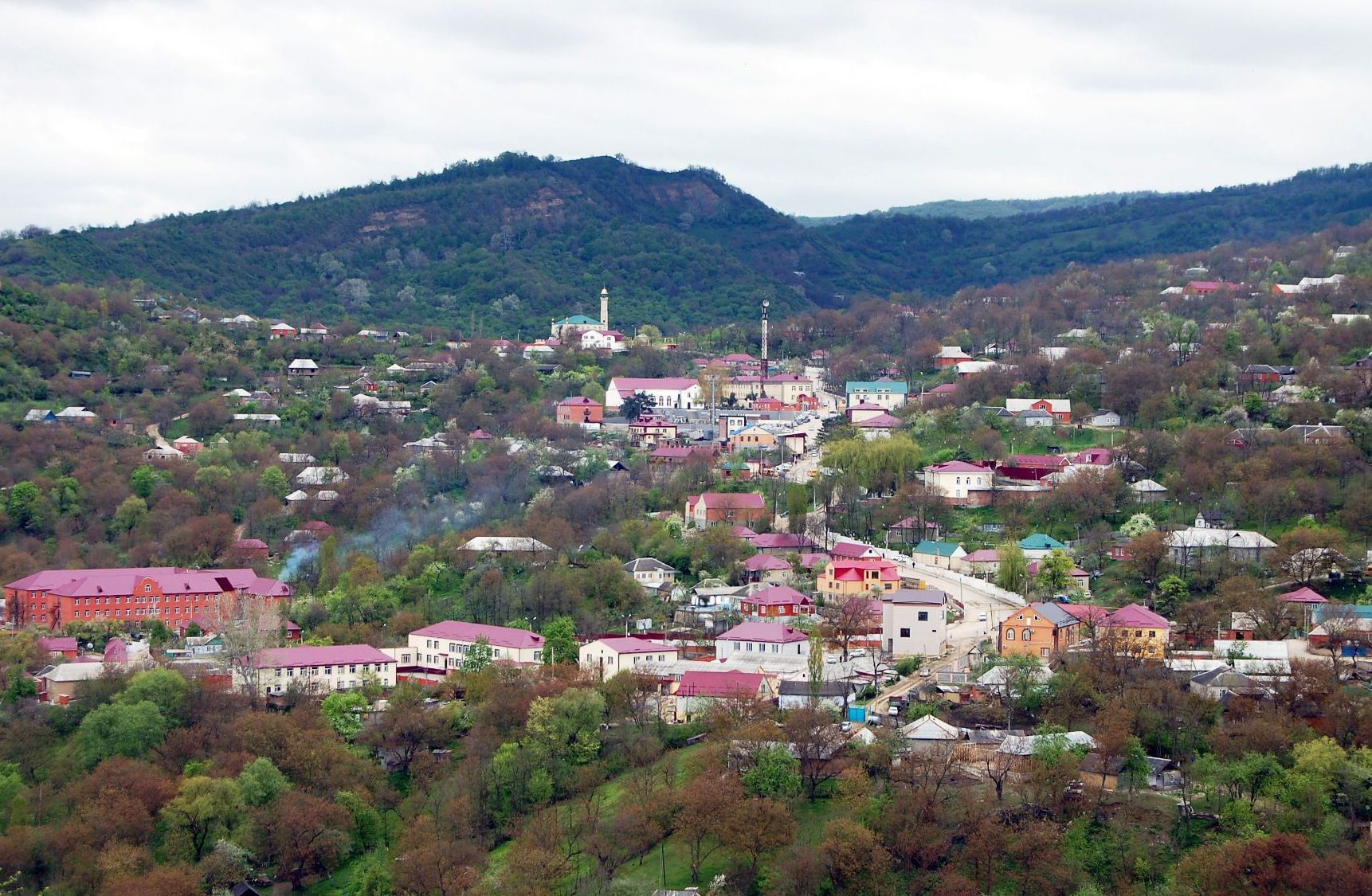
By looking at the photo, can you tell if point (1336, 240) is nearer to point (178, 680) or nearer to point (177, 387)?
point (177, 387)

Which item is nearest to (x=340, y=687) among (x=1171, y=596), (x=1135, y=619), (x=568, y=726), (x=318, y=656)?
(x=318, y=656)

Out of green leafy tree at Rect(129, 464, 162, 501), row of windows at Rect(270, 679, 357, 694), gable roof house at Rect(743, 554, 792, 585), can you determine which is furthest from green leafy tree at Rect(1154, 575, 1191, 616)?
green leafy tree at Rect(129, 464, 162, 501)

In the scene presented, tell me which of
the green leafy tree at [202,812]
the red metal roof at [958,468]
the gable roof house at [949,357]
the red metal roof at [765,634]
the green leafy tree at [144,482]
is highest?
the gable roof house at [949,357]

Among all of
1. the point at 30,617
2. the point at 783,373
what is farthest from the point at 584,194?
the point at 30,617

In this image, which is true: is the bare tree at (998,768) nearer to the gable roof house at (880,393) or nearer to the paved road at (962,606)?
the paved road at (962,606)

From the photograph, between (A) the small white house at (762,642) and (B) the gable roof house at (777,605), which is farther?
(B) the gable roof house at (777,605)

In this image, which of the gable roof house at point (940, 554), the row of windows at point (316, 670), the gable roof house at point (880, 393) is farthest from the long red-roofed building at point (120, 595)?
the gable roof house at point (880, 393)

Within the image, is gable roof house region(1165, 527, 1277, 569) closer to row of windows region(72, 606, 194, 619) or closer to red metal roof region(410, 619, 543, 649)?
red metal roof region(410, 619, 543, 649)
